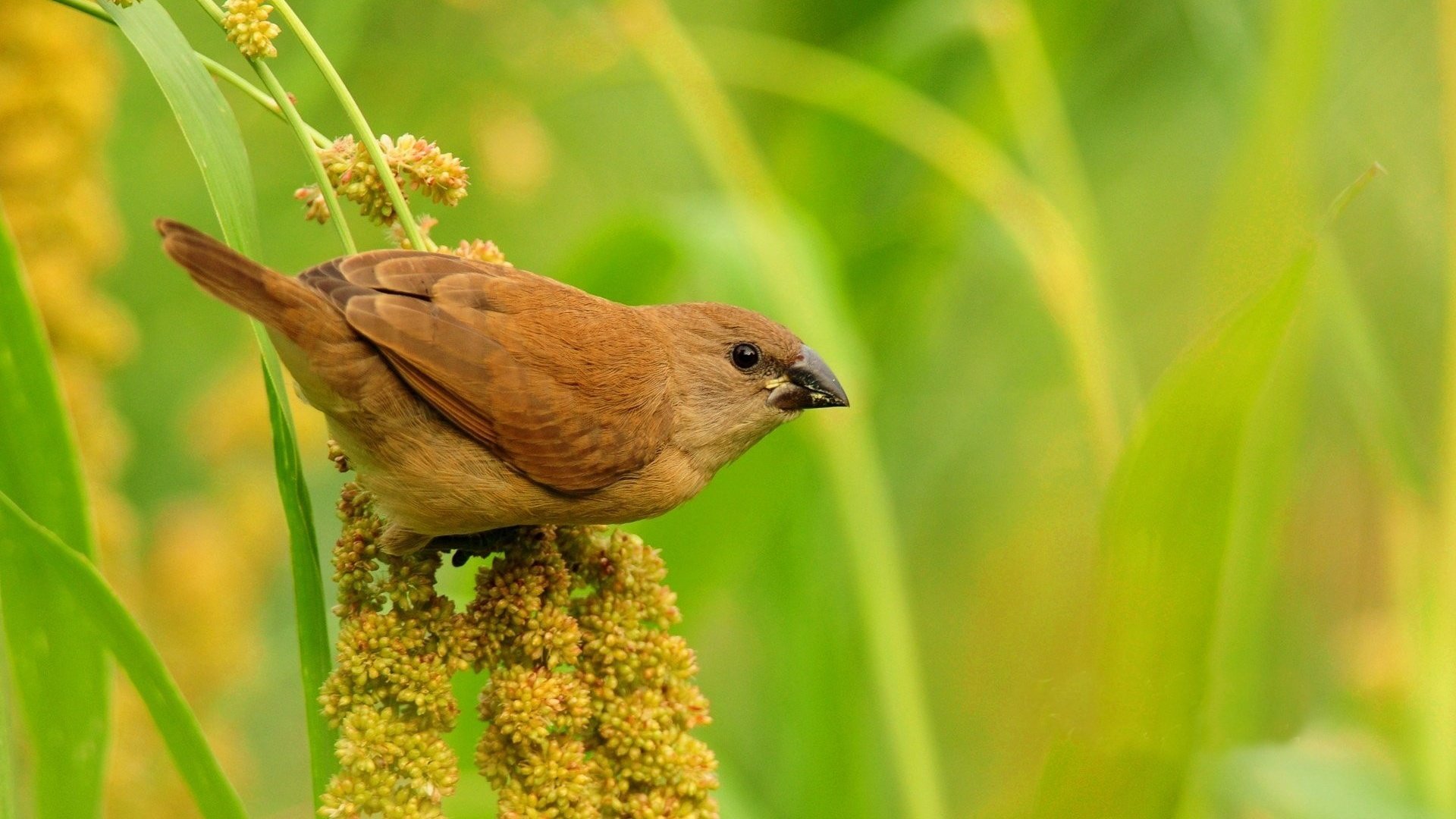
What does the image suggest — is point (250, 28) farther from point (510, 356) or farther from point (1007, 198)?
point (1007, 198)

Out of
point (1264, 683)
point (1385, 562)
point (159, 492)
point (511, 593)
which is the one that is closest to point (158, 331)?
point (159, 492)

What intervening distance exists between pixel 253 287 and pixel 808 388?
3.47ft

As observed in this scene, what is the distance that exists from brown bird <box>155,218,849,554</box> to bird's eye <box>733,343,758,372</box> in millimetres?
200

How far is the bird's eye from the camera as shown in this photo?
2.58 m

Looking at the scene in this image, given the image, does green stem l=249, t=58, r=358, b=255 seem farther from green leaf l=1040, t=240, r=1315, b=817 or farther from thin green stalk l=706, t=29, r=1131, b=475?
thin green stalk l=706, t=29, r=1131, b=475

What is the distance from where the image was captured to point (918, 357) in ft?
11.8

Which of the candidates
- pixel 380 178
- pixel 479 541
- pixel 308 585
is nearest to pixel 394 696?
pixel 308 585

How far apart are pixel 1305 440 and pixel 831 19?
2.16 m

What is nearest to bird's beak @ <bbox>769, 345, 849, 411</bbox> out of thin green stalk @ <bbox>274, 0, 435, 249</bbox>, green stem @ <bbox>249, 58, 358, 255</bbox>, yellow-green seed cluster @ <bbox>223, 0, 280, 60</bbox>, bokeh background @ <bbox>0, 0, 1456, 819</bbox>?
bokeh background @ <bbox>0, 0, 1456, 819</bbox>

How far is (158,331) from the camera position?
359cm

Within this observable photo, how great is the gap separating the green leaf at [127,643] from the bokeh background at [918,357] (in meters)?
0.79

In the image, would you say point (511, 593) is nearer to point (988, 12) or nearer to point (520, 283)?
point (520, 283)

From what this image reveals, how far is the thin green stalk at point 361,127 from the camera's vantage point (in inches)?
64.0

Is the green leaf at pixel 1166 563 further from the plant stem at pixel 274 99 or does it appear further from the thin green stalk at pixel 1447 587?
the plant stem at pixel 274 99
